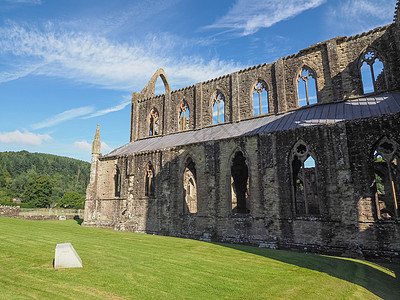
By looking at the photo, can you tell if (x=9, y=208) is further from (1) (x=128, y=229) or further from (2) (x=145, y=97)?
(2) (x=145, y=97)

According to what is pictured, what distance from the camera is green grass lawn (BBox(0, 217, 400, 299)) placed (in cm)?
571

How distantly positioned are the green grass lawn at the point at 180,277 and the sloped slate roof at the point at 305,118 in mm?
8561

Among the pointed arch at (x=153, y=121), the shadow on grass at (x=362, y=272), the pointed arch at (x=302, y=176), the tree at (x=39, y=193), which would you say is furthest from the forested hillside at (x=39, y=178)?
the shadow on grass at (x=362, y=272)

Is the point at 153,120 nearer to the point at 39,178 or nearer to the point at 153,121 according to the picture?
the point at 153,121

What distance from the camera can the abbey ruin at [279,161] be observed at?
1309 centimetres

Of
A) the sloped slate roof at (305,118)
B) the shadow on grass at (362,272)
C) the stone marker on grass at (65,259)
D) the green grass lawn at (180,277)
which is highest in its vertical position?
the sloped slate roof at (305,118)

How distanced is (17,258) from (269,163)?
42.7 feet

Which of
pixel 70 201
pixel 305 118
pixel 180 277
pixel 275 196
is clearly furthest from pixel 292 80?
pixel 70 201

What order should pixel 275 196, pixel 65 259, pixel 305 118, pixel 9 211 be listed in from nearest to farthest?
pixel 65 259 → pixel 275 196 → pixel 305 118 → pixel 9 211

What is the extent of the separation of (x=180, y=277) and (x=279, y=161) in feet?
34.8

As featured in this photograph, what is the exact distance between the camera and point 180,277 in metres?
7.05

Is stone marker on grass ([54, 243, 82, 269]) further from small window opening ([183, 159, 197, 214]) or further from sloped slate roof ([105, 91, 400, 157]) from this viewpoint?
sloped slate roof ([105, 91, 400, 157])

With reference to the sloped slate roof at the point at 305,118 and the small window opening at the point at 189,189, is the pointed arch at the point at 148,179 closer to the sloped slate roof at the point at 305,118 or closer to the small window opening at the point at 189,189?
the sloped slate roof at the point at 305,118

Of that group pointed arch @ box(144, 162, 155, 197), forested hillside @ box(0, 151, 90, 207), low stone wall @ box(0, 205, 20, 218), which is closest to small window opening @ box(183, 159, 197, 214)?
pointed arch @ box(144, 162, 155, 197)
